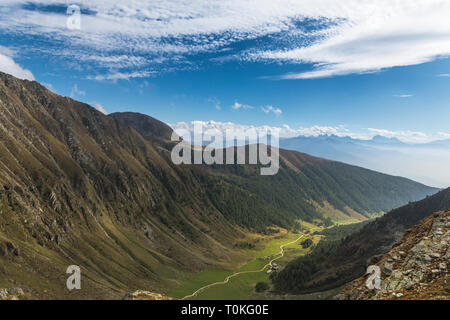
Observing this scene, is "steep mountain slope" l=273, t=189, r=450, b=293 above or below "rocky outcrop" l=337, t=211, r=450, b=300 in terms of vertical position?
below

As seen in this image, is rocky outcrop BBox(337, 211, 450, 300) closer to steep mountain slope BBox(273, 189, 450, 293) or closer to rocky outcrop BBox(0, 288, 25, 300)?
rocky outcrop BBox(0, 288, 25, 300)

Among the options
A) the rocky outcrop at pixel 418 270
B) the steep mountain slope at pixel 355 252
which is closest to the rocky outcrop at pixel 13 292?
the rocky outcrop at pixel 418 270

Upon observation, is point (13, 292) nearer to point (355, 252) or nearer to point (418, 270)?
point (418, 270)

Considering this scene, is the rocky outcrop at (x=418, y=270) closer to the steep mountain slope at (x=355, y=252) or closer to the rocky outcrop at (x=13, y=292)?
the rocky outcrop at (x=13, y=292)

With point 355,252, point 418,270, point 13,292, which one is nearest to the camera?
point 418,270

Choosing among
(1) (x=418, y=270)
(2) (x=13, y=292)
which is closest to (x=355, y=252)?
(1) (x=418, y=270)

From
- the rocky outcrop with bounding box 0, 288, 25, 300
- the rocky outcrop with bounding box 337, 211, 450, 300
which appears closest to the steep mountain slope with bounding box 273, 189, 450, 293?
the rocky outcrop with bounding box 337, 211, 450, 300
